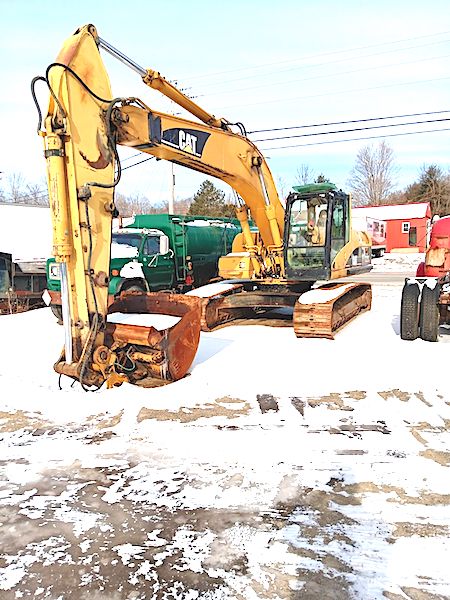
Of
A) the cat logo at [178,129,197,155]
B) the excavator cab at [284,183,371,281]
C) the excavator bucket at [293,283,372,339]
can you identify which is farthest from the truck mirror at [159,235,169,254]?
the cat logo at [178,129,197,155]

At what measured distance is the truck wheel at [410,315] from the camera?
7.91m

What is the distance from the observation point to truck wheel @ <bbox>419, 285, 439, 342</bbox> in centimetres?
783

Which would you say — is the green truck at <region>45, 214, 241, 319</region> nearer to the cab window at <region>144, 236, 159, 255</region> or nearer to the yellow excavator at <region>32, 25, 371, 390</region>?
the cab window at <region>144, 236, 159, 255</region>

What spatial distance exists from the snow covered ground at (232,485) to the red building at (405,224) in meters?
40.6

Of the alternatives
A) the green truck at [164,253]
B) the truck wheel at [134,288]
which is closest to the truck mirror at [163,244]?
the green truck at [164,253]

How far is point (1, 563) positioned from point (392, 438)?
9.96 feet

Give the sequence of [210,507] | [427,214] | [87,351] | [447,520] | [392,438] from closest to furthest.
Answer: [447,520] < [210,507] < [392,438] < [87,351] < [427,214]

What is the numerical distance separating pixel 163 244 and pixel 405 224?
36.8m

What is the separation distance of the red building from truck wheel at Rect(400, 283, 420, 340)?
37.6 m

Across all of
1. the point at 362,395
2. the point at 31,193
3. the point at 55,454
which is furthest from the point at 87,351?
the point at 31,193

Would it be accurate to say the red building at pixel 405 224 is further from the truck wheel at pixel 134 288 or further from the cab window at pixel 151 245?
the truck wheel at pixel 134 288

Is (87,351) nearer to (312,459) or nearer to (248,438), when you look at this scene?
(248,438)

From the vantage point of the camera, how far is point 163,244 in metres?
12.4

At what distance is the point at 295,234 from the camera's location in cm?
990
